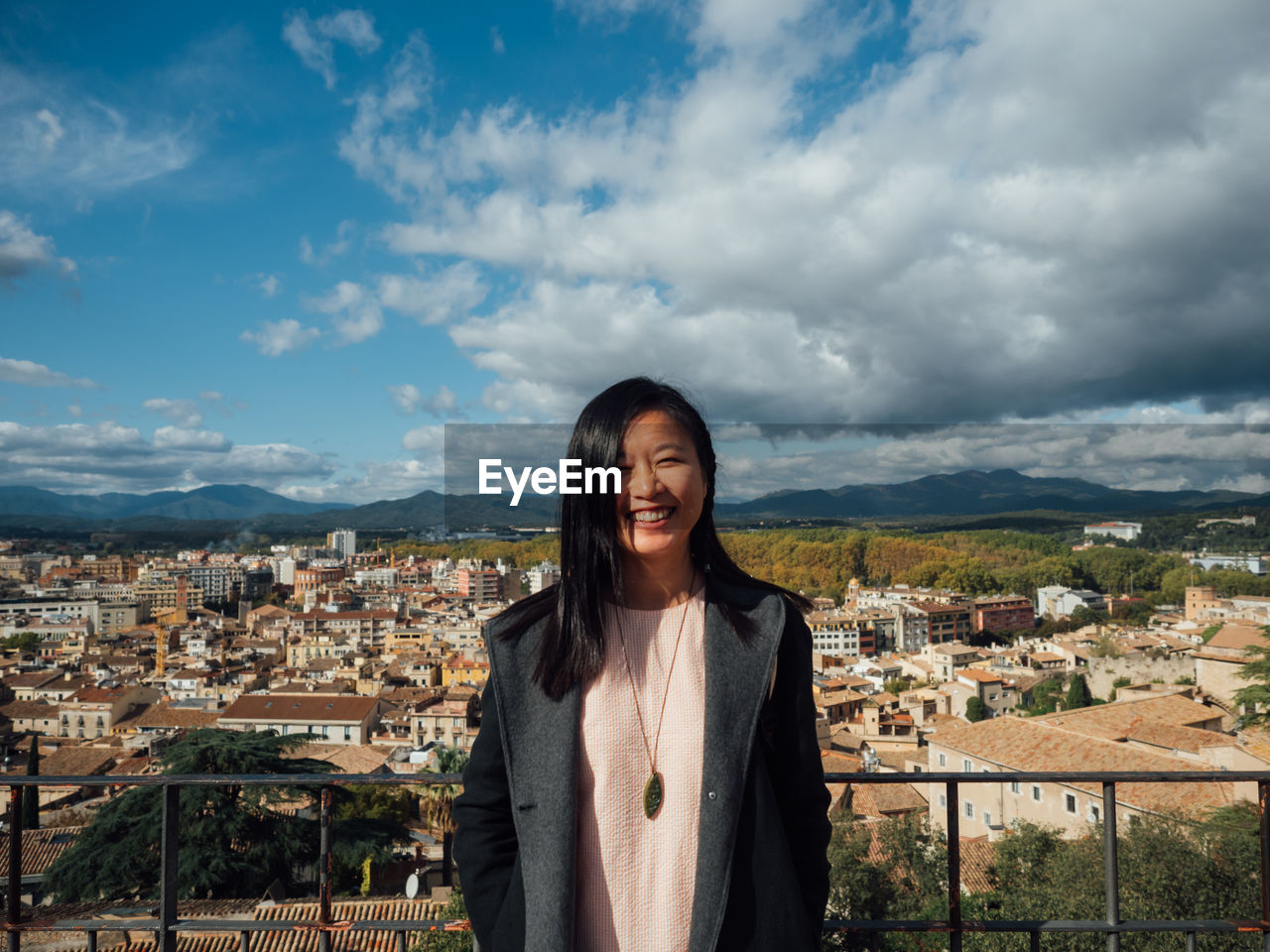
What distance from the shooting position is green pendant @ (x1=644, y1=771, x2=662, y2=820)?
3.16ft

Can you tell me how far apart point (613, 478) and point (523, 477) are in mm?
749

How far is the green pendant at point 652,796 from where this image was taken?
37.9 inches

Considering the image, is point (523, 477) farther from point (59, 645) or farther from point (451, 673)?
point (59, 645)

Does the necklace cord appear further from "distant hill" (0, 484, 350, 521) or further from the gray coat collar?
"distant hill" (0, 484, 350, 521)

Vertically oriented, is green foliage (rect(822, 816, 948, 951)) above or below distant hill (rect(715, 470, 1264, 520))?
below

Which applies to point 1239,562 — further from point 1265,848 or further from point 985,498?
point 1265,848

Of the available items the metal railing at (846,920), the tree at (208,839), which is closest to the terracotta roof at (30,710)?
the tree at (208,839)

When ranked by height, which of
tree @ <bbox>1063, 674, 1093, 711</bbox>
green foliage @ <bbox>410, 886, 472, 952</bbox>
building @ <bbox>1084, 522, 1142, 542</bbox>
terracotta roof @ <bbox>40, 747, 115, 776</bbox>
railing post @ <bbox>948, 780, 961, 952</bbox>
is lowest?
terracotta roof @ <bbox>40, 747, 115, 776</bbox>

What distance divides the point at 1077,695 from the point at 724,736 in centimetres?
2952

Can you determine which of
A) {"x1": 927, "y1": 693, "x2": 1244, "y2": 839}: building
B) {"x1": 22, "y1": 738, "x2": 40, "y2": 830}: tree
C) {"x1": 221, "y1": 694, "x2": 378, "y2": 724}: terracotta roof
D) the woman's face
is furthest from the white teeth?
{"x1": 221, "y1": 694, "x2": 378, "y2": 724}: terracotta roof

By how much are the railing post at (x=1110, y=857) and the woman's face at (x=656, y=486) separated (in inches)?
38.7

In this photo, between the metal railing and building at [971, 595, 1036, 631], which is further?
building at [971, 595, 1036, 631]

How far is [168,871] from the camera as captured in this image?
146cm

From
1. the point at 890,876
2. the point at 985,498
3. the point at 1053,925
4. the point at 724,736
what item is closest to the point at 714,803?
the point at 724,736
